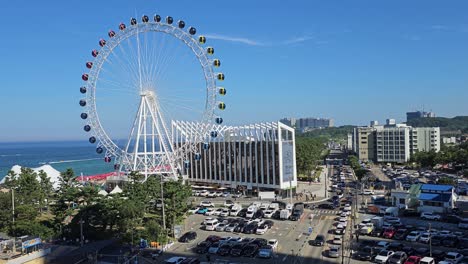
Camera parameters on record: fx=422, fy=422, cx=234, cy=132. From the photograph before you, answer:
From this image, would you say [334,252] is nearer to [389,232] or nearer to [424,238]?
[389,232]

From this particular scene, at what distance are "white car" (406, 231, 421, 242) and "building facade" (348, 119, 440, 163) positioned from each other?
240ft

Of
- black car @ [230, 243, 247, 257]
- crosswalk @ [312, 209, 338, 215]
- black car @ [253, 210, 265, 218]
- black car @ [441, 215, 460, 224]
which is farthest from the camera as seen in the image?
crosswalk @ [312, 209, 338, 215]

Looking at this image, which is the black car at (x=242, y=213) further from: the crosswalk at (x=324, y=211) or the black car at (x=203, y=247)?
the black car at (x=203, y=247)

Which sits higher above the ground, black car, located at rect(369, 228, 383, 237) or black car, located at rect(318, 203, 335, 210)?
black car, located at rect(369, 228, 383, 237)

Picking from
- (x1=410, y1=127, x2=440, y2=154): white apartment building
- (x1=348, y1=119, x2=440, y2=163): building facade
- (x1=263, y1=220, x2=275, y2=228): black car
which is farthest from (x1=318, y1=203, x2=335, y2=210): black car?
(x1=410, y1=127, x2=440, y2=154): white apartment building

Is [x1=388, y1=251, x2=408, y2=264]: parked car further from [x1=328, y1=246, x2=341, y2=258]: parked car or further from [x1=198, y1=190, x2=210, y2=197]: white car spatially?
[x1=198, y1=190, x2=210, y2=197]: white car

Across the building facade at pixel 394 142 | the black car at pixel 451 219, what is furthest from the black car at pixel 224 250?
the building facade at pixel 394 142

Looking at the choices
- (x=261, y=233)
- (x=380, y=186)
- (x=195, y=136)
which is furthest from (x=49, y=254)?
(x=380, y=186)

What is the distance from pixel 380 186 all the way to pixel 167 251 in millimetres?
40118

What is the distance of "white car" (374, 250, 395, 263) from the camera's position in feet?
84.8

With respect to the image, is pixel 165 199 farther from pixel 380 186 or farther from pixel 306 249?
pixel 380 186

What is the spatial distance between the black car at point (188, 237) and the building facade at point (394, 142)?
7921 centimetres

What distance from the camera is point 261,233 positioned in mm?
34781

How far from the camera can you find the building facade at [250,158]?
5441cm
